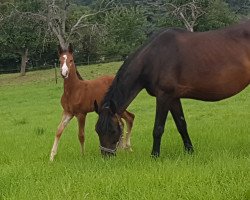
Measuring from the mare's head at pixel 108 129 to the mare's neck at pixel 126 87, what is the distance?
201 millimetres

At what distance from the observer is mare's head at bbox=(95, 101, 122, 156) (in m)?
6.71

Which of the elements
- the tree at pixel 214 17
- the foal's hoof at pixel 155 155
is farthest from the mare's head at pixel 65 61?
the tree at pixel 214 17

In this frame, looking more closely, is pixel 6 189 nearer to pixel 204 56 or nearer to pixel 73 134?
pixel 204 56

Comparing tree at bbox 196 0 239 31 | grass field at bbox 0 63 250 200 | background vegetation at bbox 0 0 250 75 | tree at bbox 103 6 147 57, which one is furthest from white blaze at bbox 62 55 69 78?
Answer: tree at bbox 103 6 147 57

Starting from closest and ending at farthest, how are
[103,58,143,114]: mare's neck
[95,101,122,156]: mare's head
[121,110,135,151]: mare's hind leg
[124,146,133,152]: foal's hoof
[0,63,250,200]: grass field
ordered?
[0,63,250,200]: grass field, [95,101,122,156]: mare's head, [103,58,143,114]: mare's neck, [124,146,133,152]: foal's hoof, [121,110,135,151]: mare's hind leg

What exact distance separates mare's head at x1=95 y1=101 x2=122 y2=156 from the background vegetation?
89.5 ft

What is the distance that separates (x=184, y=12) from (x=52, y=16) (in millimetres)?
12160

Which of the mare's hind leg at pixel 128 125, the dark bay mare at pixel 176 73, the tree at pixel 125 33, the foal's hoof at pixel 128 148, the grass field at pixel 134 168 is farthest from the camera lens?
the tree at pixel 125 33

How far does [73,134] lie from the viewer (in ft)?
35.8

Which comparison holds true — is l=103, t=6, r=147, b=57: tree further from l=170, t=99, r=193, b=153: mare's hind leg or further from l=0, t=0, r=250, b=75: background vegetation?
l=170, t=99, r=193, b=153: mare's hind leg

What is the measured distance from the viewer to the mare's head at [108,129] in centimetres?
671

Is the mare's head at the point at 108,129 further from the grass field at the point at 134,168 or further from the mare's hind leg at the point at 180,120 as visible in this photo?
the mare's hind leg at the point at 180,120

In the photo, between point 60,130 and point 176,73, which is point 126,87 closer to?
point 176,73

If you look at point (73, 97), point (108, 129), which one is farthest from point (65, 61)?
point (108, 129)
